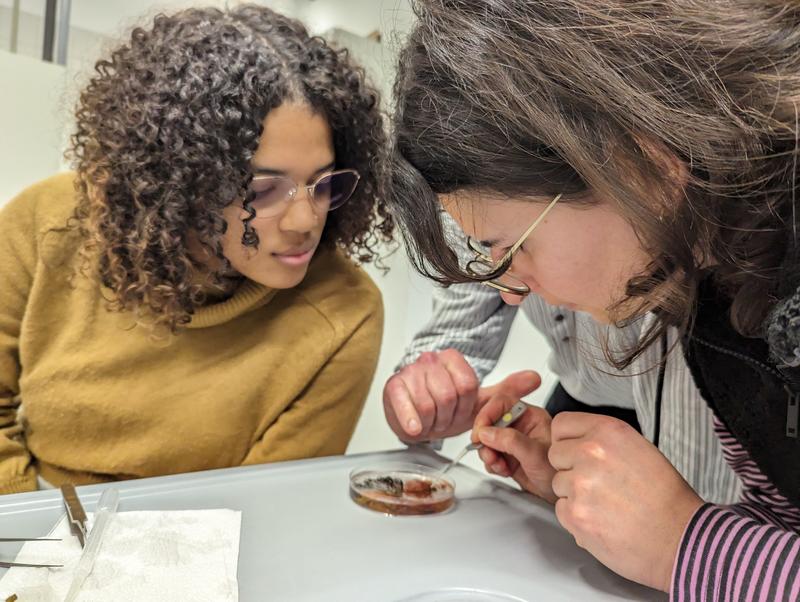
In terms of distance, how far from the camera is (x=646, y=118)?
21.1 inches

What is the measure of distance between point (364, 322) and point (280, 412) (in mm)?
206

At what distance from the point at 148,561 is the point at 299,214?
0.52m

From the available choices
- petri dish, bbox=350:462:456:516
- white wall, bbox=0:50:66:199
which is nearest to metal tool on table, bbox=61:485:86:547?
petri dish, bbox=350:462:456:516

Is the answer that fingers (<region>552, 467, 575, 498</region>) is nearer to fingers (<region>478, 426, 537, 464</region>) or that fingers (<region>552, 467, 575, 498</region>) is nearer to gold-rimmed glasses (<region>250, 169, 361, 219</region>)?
fingers (<region>478, 426, 537, 464</region>)

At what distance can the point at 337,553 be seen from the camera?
675 mm

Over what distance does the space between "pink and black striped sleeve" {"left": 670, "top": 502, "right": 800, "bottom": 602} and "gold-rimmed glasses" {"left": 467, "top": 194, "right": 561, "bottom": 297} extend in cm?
29

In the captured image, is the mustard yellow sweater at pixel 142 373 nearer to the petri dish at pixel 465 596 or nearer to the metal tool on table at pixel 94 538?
the metal tool on table at pixel 94 538

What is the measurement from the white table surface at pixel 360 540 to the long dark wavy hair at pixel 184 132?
341mm

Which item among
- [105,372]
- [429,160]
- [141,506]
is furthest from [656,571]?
[105,372]

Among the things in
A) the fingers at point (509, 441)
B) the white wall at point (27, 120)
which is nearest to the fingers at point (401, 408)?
the fingers at point (509, 441)

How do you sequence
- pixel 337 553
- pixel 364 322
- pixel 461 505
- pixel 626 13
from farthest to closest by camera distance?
1. pixel 364 322
2. pixel 461 505
3. pixel 337 553
4. pixel 626 13

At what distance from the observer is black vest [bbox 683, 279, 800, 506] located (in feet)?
2.14

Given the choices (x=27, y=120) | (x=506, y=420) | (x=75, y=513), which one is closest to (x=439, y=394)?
(x=506, y=420)

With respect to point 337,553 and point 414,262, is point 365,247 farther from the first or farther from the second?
point 337,553
